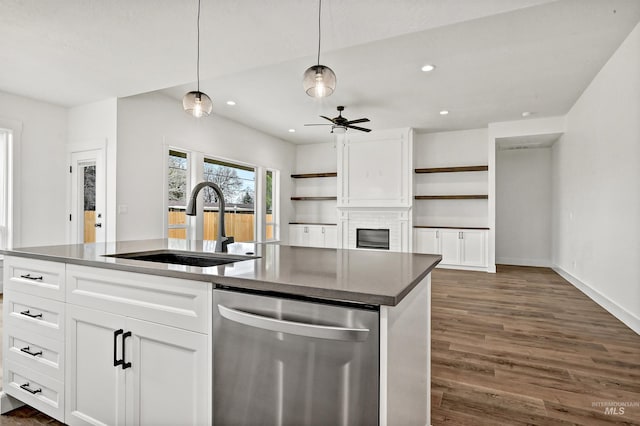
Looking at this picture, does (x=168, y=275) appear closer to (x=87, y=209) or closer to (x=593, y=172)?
(x=87, y=209)

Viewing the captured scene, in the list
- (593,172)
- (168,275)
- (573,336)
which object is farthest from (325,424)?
(593,172)

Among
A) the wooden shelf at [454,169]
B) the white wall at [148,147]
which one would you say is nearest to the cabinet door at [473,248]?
the wooden shelf at [454,169]

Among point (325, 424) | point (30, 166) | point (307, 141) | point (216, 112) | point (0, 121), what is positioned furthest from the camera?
point (307, 141)

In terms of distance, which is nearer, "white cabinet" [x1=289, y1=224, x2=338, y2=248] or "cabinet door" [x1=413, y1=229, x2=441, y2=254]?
"cabinet door" [x1=413, y1=229, x2=441, y2=254]

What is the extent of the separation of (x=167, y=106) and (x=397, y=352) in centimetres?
518

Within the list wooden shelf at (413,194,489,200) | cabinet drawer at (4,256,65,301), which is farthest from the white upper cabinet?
cabinet drawer at (4,256,65,301)

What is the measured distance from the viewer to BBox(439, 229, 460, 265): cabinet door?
6633 mm

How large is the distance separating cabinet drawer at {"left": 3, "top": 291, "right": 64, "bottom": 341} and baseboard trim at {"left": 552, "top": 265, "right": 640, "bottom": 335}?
4.40 meters

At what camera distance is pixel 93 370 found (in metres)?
1.49

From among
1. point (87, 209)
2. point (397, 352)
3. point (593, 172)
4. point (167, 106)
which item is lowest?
point (397, 352)

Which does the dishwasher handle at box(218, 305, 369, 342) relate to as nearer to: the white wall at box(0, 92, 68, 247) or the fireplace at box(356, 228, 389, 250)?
the white wall at box(0, 92, 68, 247)

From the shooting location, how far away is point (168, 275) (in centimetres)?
129

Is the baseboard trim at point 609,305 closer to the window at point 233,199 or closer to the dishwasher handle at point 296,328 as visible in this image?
the dishwasher handle at point 296,328

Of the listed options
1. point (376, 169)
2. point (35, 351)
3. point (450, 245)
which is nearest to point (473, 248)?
point (450, 245)
